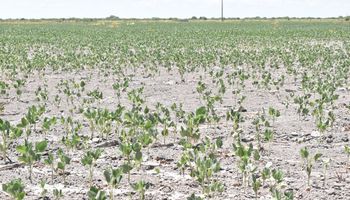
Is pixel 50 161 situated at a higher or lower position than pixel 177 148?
higher

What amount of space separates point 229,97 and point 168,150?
17.3 feet

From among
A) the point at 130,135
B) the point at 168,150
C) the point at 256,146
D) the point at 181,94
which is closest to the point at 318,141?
the point at 256,146

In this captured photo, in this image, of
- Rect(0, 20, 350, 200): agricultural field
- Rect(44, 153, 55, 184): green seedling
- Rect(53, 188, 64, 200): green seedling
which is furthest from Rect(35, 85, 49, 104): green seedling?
Rect(53, 188, 64, 200): green seedling

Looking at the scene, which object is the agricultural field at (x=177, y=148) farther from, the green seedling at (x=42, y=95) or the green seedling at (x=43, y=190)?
the green seedling at (x=42, y=95)

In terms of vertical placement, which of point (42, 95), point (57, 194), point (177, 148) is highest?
point (57, 194)

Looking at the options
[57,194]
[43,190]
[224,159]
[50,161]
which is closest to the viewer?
[57,194]

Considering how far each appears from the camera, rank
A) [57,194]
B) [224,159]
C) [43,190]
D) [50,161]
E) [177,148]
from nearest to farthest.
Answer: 1. [57,194]
2. [43,190]
3. [50,161]
4. [224,159]
5. [177,148]

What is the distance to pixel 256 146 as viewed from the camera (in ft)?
25.5

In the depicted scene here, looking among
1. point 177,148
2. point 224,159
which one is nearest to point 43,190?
point 224,159

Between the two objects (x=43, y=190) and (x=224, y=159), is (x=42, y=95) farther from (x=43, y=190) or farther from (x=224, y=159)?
(x=43, y=190)

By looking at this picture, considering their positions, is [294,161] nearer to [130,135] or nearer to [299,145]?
[299,145]

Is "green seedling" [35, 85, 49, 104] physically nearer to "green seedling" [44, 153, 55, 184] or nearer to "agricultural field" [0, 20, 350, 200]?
"agricultural field" [0, 20, 350, 200]

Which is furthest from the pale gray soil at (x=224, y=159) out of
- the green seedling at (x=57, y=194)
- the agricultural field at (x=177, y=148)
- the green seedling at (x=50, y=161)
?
the green seedling at (x=57, y=194)

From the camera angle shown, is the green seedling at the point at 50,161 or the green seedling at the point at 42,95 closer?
the green seedling at the point at 50,161
